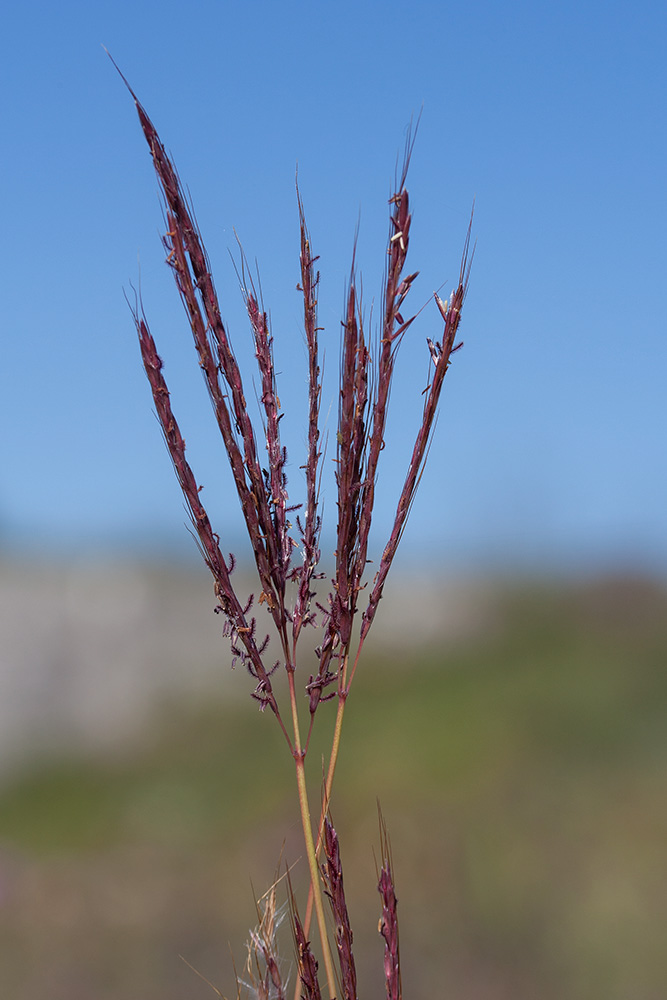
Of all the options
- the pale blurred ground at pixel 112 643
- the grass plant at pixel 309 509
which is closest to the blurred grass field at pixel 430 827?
the pale blurred ground at pixel 112 643

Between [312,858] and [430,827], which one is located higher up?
[312,858]

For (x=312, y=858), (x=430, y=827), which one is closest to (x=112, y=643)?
(x=430, y=827)

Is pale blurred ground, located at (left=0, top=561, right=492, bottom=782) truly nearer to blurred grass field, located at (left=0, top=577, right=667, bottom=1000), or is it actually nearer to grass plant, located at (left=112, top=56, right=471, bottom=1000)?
blurred grass field, located at (left=0, top=577, right=667, bottom=1000)

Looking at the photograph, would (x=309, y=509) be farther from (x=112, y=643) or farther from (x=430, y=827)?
(x=112, y=643)

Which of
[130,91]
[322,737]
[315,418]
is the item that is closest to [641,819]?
[322,737]

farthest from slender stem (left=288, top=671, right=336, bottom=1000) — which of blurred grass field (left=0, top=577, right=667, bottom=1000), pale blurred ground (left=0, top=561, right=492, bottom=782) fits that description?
pale blurred ground (left=0, top=561, right=492, bottom=782)

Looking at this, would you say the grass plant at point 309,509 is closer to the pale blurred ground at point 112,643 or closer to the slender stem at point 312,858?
the slender stem at point 312,858

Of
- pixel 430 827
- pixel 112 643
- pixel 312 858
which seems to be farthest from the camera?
pixel 112 643

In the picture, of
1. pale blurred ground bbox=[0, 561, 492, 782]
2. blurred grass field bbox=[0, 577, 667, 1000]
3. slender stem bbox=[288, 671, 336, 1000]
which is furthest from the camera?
pale blurred ground bbox=[0, 561, 492, 782]

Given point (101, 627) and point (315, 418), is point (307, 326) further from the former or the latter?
point (101, 627)
